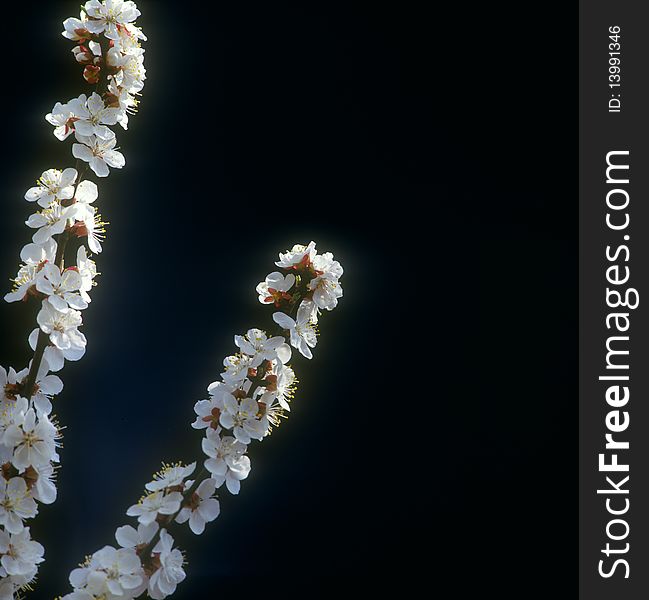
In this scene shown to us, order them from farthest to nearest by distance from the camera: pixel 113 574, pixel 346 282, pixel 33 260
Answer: pixel 346 282 < pixel 33 260 < pixel 113 574

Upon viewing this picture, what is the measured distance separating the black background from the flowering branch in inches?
35.0

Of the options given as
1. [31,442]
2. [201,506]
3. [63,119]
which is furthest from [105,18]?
[201,506]

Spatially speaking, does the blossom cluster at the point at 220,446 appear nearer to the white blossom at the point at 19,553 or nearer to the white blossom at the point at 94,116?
the white blossom at the point at 19,553

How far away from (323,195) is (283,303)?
1.09m

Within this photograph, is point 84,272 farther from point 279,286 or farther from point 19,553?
point 19,553

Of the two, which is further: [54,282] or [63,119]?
[63,119]

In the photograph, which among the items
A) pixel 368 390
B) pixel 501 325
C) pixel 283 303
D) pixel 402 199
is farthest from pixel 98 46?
pixel 501 325

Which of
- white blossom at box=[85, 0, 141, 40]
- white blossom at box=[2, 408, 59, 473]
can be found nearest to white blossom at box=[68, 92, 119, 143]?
white blossom at box=[85, 0, 141, 40]

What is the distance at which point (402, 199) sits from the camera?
2.32m

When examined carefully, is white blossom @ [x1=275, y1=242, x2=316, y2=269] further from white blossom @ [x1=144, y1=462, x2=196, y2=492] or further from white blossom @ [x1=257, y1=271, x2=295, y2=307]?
white blossom @ [x1=144, y1=462, x2=196, y2=492]

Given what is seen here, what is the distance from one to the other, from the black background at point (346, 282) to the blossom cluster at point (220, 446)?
3.07 feet

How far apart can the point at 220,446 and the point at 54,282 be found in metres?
0.36

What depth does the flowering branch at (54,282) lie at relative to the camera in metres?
1.08

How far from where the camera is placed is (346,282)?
2297 millimetres
